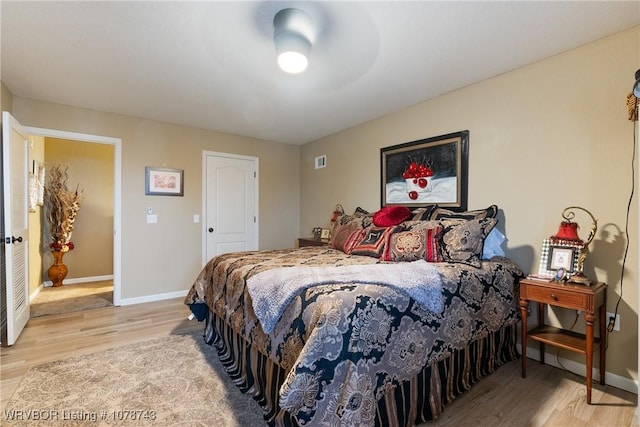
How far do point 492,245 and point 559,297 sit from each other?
586 mm

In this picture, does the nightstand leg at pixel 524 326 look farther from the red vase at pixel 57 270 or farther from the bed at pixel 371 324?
the red vase at pixel 57 270

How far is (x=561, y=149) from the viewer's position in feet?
7.32

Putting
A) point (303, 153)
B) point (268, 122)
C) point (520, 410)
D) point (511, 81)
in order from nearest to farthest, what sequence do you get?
point (520, 410)
point (511, 81)
point (268, 122)
point (303, 153)

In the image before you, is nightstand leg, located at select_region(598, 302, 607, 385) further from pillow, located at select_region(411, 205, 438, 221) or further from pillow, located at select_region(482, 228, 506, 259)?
pillow, located at select_region(411, 205, 438, 221)

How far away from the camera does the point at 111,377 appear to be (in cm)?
207

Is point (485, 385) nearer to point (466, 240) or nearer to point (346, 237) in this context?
point (466, 240)

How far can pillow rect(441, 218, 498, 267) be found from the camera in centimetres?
221

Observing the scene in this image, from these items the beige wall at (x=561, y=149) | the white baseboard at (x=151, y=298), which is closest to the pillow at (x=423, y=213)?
the beige wall at (x=561, y=149)

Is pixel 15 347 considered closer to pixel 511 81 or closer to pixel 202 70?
pixel 202 70

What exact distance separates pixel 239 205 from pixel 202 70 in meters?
2.39

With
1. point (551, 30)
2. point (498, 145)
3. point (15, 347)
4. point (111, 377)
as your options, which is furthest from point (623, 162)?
point (15, 347)

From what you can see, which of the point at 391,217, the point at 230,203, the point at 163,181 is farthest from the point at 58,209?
the point at 391,217

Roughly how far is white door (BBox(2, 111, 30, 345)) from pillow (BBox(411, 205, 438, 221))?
3604mm

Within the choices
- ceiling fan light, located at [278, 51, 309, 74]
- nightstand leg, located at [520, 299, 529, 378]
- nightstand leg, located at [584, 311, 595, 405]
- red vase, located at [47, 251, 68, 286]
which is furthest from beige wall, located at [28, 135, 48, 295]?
nightstand leg, located at [584, 311, 595, 405]
